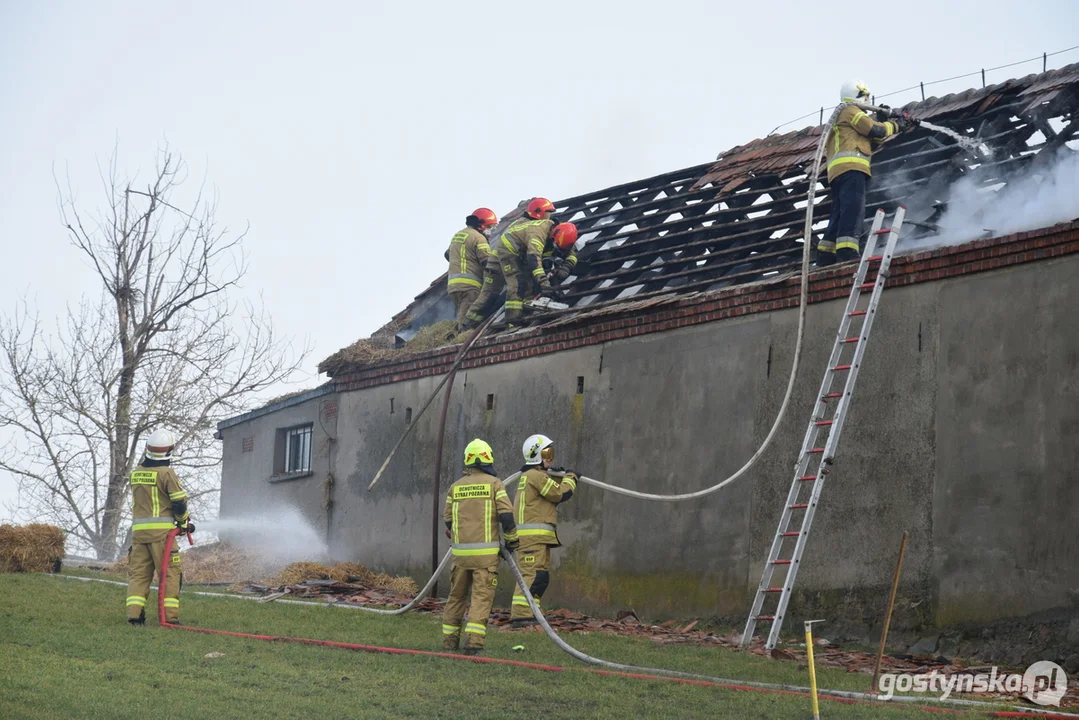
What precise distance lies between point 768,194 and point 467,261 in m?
4.39

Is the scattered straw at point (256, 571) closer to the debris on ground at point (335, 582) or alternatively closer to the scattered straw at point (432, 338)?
the debris on ground at point (335, 582)

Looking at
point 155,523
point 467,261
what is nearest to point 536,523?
point 155,523

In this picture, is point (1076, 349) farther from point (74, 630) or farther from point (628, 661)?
point (74, 630)

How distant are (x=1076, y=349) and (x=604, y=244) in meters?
7.77

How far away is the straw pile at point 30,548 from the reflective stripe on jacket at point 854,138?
10435 millimetres

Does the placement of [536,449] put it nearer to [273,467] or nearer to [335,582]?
[335,582]

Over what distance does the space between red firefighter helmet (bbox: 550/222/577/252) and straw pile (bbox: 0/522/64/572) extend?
7.34 meters

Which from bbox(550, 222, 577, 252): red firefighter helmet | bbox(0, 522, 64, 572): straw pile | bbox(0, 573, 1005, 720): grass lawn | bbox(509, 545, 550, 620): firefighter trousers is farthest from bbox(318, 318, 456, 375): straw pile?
bbox(0, 573, 1005, 720): grass lawn

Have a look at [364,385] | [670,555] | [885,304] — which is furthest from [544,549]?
[364,385]

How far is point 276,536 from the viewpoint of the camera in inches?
Answer: 730

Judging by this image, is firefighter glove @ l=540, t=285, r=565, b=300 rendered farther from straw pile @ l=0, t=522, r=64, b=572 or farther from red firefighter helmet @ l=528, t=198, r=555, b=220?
straw pile @ l=0, t=522, r=64, b=572

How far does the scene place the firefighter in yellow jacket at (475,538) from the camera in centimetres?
1041

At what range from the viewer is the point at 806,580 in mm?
11492

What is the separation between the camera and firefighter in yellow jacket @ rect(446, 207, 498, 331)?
57.5ft
